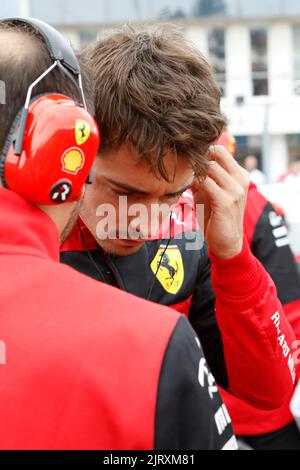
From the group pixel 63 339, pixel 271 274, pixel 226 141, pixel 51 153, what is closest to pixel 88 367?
pixel 63 339

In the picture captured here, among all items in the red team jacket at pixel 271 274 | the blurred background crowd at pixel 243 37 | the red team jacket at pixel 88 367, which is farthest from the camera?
the blurred background crowd at pixel 243 37

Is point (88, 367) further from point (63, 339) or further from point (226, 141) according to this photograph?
point (226, 141)

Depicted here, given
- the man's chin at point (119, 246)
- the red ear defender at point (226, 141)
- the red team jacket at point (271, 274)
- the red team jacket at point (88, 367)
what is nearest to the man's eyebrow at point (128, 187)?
the man's chin at point (119, 246)

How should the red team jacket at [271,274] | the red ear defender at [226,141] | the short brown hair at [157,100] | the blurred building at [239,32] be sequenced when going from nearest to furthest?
the short brown hair at [157,100]
the red ear defender at [226,141]
the red team jacket at [271,274]
the blurred building at [239,32]

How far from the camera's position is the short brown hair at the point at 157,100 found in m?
1.52

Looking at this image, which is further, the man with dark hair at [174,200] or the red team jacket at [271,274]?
the red team jacket at [271,274]

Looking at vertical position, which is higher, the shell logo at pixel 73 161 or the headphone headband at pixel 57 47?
the headphone headband at pixel 57 47

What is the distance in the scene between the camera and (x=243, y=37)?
1839cm

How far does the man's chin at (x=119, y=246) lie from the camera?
1620 mm

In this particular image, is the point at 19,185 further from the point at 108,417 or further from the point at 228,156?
the point at 228,156

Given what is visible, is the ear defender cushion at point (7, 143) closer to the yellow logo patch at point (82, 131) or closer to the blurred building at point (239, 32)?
the yellow logo patch at point (82, 131)

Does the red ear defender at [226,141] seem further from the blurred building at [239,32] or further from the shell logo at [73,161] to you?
the blurred building at [239,32]

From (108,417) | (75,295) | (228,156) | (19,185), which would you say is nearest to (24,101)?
(19,185)

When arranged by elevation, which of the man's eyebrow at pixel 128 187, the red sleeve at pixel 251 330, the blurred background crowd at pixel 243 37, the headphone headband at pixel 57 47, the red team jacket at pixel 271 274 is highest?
the headphone headband at pixel 57 47
